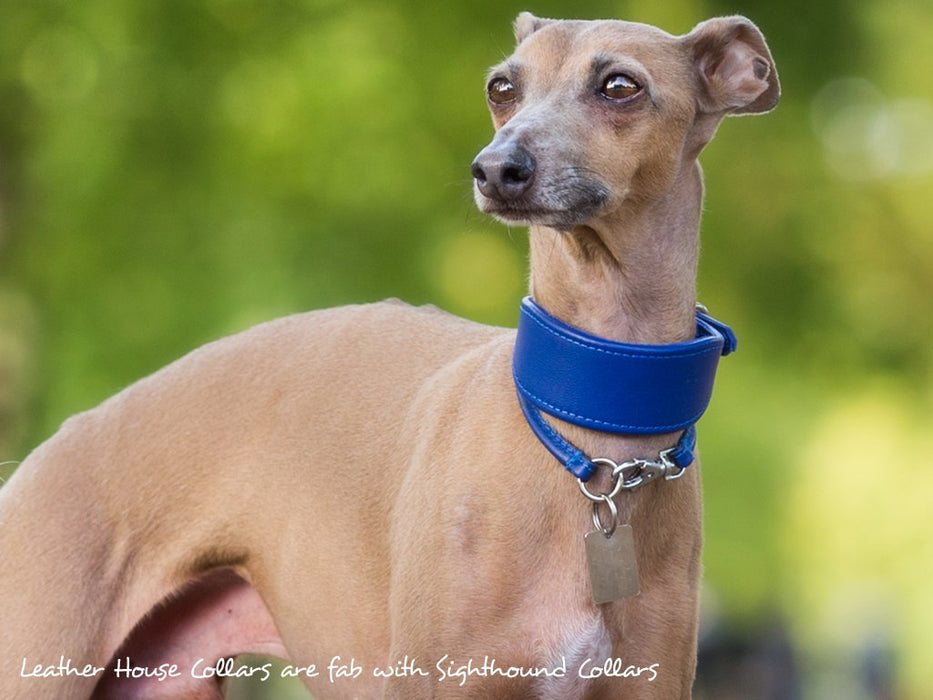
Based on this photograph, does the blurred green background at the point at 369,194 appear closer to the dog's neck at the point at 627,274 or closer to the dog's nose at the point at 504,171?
the dog's neck at the point at 627,274

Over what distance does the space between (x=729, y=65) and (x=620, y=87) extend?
0.49 metres

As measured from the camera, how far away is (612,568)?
158 inches

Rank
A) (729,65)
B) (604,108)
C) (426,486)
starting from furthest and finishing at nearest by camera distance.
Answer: (729,65) → (426,486) → (604,108)

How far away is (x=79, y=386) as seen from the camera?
12.0m

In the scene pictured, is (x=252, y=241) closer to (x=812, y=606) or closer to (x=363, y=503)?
(x=363, y=503)

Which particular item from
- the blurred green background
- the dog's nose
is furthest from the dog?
the blurred green background

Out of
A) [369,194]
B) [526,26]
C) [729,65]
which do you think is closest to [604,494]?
[729,65]

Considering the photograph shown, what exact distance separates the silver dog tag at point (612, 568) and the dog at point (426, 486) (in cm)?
5

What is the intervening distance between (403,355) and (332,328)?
13.1 inches

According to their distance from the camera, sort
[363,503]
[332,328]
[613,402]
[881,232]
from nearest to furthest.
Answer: [613,402], [363,503], [332,328], [881,232]

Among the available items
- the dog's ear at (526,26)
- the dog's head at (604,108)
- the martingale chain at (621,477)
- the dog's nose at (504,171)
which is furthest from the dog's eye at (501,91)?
the martingale chain at (621,477)

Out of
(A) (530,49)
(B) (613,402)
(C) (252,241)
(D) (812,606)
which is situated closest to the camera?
(B) (613,402)

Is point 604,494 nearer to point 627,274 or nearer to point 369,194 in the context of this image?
point 627,274

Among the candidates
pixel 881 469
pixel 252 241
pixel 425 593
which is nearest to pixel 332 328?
pixel 425 593
